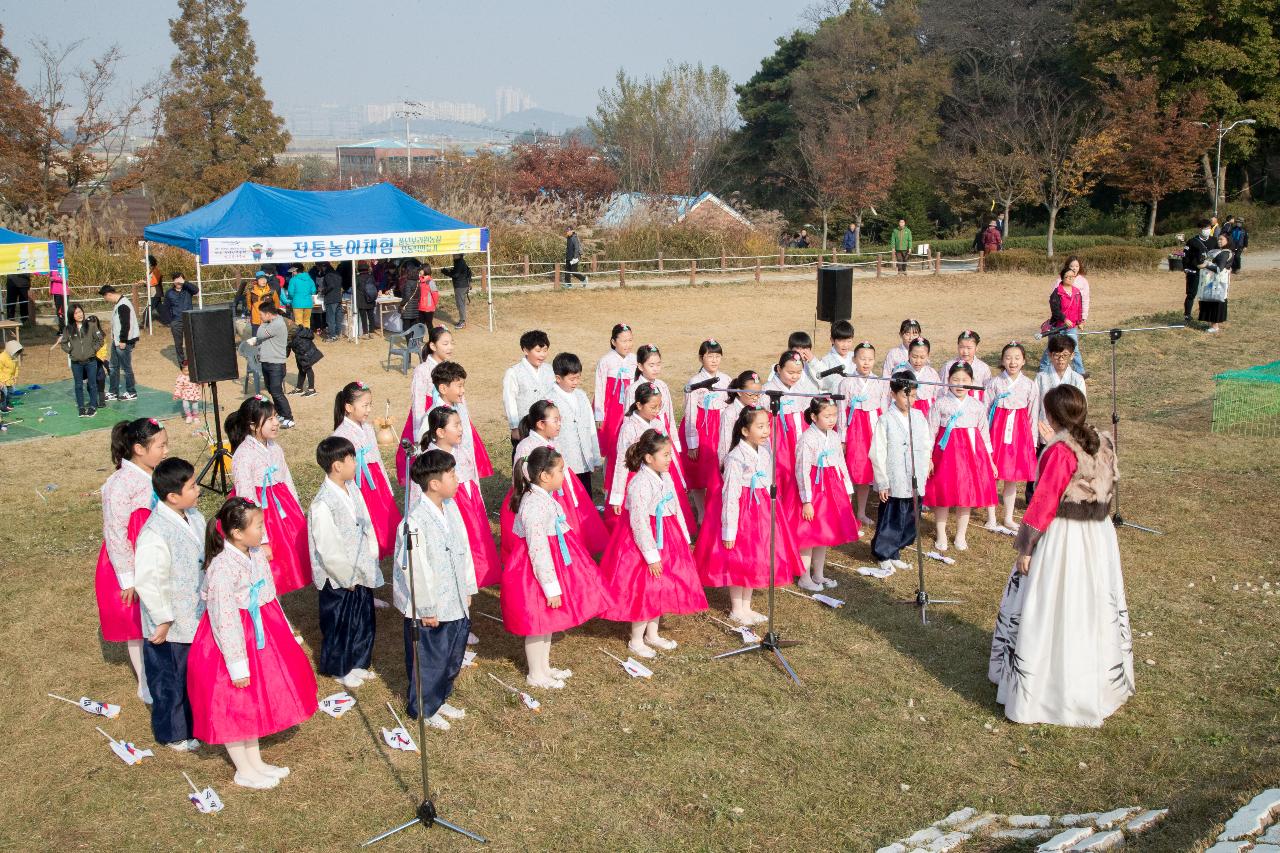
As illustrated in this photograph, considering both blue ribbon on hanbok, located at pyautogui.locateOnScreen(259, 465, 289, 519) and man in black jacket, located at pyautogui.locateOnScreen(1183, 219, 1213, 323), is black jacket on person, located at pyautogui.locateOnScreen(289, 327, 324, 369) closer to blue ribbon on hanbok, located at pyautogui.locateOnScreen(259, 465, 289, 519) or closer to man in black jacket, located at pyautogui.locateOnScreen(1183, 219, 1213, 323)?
blue ribbon on hanbok, located at pyautogui.locateOnScreen(259, 465, 289, 519)

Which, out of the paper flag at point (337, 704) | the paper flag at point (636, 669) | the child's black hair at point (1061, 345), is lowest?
the paper flag at point (337, 704)

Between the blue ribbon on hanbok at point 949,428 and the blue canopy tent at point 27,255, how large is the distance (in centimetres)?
1381

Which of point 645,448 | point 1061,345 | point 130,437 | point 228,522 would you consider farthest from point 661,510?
point 1061,345

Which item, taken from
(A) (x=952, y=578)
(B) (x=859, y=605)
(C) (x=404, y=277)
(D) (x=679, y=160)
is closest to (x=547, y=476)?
(B) (x=859, y=605)

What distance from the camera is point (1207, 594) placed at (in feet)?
25.2

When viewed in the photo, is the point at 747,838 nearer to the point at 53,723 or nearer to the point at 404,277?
the point at 53,723

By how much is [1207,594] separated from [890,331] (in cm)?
1321

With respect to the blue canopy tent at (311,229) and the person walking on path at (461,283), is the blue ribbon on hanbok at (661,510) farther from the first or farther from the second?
the person walking on path at (461,283)

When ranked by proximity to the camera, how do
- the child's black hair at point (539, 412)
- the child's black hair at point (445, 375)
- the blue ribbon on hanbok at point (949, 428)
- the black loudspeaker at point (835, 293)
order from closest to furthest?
the child's black hair at point (539, 412), the child's black hair at point (445, 375), the blue ribbon on hanbok at point (949, 428), the black loudspeaker at point (835, 293)

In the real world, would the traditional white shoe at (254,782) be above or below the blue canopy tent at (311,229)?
below

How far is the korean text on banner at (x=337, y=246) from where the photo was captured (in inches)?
645

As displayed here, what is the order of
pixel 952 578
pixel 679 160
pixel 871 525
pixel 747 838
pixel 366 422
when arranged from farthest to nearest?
pixel 679 160, pixel 871 525, pixel 952 578, pixel 366 422, pixel 747 838

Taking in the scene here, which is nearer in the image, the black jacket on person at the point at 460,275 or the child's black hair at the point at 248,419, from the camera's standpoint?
the child's black hair at the point at 248,419

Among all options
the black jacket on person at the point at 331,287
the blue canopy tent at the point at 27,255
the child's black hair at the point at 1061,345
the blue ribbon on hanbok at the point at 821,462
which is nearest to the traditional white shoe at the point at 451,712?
the blue ribbon on hanbok at the point at 821,462
